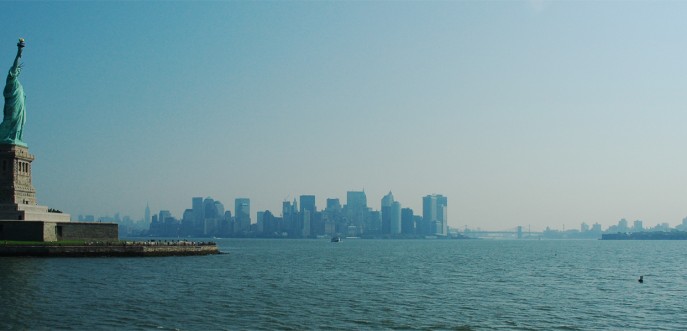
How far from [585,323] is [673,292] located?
952 inches

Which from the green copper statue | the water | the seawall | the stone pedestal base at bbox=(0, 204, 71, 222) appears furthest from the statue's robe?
the water

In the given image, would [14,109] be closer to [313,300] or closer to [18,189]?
[18,189]

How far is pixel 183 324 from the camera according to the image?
34.8 meters

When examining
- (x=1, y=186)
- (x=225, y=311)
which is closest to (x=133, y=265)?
(x=1, y=186)

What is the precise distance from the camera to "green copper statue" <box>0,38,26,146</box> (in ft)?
293

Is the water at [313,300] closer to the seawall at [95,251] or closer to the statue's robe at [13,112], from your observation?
the seawall at [95,251]

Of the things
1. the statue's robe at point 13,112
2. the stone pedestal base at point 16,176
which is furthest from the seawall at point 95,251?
the statue's robe at point 13,112

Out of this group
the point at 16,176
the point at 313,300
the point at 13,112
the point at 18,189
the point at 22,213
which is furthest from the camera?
the point at 13,112

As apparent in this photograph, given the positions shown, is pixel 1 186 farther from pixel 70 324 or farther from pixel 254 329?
pixel 254 329

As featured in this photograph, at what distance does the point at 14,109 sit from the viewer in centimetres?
9194

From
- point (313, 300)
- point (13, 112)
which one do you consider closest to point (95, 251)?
point (13, 112)

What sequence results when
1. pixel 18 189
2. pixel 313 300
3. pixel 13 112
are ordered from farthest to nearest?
pixel 13 112
pixel 18 189
pixel 313 300

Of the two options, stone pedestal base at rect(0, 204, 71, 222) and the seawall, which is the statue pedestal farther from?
the seawall

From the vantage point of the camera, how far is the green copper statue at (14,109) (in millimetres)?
89250
